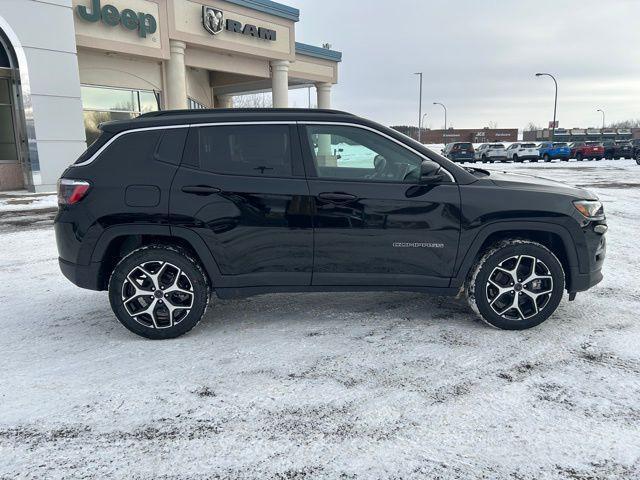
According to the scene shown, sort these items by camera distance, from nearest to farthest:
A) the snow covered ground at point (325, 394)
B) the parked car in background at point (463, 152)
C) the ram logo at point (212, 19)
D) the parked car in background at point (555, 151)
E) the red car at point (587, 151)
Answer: the snow covered ground at point (325, 394) → the ram logo at point (212, 19) → the red car at point (587, 151) → the parked car in background at point (555, 151) → the parked car in background at point (463, 152)

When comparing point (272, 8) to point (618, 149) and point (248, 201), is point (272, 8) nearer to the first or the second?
point (248, 201)

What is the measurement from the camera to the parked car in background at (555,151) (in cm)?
3756

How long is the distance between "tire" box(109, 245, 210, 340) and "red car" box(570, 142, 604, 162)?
40.1 meters

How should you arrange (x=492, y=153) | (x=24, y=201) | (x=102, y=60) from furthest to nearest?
1. (x=492, y=153)
2. (x=102, y=60)
3. (x=24, y=201)

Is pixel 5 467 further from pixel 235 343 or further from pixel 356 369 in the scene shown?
pixel 356 369

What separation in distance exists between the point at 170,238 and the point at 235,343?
1030 mm

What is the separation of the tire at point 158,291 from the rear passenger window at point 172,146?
73 cm

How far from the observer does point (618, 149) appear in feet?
123

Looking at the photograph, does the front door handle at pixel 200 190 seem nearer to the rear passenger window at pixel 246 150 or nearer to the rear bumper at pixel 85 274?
the rear passenger window at pixel 246 150

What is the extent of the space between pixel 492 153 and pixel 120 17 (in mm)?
31840

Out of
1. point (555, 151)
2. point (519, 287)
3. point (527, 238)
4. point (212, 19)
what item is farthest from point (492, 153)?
point (519, 287)

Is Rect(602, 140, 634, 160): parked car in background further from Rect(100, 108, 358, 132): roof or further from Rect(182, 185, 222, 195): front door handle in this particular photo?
Rect(182, 185, 222, 195): front door handle

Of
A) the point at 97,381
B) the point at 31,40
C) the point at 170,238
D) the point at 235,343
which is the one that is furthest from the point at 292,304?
the point at 31,40

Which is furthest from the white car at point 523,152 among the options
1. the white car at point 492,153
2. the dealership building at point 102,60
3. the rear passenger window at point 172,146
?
the rear passenger window at point 172,146
